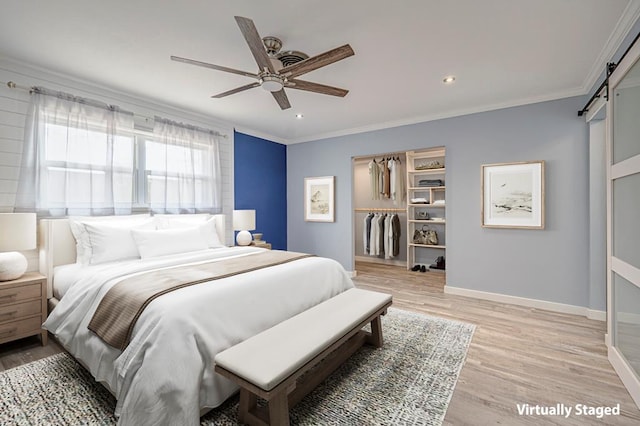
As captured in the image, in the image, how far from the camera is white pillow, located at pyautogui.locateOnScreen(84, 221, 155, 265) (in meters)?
2.77

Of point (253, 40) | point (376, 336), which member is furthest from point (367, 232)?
point (253, 40)

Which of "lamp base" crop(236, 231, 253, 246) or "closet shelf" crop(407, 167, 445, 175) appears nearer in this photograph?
"lamp base" crop(236, 231, 253, 246)

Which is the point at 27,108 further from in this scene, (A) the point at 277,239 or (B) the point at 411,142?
(B) the point at 411,142

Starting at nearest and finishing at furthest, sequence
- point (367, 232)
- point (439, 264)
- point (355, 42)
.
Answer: point (355, 42) < point (439, 264) < point (367, 232)

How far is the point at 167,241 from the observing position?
3.14 metres

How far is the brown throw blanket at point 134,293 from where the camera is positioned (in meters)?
1.69

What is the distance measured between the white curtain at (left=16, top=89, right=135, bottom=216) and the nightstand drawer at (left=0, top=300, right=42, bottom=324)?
892 millimetres

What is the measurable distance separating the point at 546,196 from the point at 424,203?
227cm

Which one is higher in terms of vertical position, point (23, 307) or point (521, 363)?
point (23, 307)

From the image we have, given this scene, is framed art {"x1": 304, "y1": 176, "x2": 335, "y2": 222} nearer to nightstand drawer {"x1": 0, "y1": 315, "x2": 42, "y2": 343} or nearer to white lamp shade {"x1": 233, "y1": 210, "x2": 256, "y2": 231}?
white lamp shade {"x1": 233, "y1": 210, "x2": 256, "y2": 231}

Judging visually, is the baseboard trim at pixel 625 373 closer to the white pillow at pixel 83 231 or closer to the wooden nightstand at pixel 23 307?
the white pillow at pixel 83 231

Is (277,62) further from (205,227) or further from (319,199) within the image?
(319,199)

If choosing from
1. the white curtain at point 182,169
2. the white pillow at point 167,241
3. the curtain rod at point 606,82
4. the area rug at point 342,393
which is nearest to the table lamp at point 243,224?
the white curtain at point 182,169

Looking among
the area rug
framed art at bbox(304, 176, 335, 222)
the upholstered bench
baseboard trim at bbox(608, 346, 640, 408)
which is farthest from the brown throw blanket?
framed art at bbox(304, 176, 335, 222)
